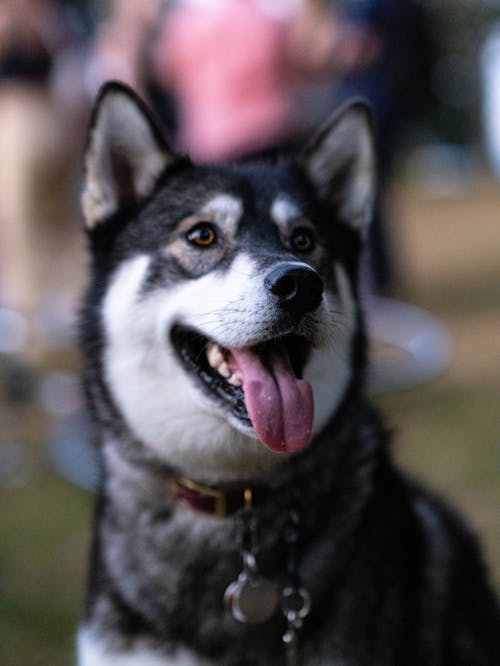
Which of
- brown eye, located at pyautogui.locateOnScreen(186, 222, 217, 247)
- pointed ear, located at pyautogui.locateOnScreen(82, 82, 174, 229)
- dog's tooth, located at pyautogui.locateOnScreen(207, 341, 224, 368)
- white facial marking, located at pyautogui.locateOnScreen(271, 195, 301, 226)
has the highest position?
pointed ear, located at pyautogui.locateOnScreen(82, 82, 174, 229)

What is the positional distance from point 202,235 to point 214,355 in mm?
338

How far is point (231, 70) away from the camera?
4.39 m

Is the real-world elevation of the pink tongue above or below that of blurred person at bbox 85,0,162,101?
below

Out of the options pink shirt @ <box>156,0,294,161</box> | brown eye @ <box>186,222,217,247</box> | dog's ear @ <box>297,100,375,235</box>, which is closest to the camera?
brown eye @ <box>186,222,217,247</box>

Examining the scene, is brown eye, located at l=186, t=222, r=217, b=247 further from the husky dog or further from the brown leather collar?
the brown leather collar

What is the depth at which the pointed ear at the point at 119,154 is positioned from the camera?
221cm

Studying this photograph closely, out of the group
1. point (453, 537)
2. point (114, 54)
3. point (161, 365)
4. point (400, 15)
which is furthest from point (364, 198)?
point (400, 15)

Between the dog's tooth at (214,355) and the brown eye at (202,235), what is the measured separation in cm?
28

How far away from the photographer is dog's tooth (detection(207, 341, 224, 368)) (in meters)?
2.01

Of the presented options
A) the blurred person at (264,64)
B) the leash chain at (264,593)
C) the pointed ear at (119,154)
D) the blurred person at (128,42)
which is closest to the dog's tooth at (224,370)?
the leash chain at (264,593)

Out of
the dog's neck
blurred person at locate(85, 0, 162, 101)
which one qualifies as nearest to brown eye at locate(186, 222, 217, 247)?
the dog's neck

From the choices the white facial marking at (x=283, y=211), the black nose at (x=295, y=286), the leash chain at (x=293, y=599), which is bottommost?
the leash chain at (x=293, y=599)

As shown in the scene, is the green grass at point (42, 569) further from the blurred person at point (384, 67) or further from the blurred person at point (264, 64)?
the blurred person at point (384, 67)

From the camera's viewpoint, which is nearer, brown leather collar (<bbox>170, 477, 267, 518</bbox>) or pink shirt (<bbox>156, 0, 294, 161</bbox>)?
brown leather collar (<bbox>170, 477, 267, 518</bbox>)
